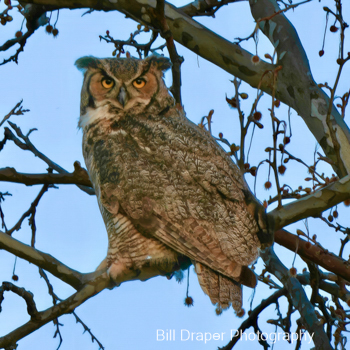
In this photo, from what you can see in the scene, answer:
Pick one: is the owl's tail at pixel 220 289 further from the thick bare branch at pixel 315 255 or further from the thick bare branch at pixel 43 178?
the thick bare branch at pixel 43 178

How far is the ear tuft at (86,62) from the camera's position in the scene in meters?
3.01

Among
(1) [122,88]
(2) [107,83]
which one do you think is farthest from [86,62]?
(1) [122,88]

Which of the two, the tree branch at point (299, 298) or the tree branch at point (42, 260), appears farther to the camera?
the tree branch at point (299, 298)

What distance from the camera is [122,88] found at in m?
2.79

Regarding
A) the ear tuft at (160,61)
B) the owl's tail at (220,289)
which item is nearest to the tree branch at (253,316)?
the owl's tail at (220,289)

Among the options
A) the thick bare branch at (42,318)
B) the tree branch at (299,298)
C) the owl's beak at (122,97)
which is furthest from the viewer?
the owl's beak at (122,97)

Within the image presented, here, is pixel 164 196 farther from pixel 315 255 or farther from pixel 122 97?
pixel 315 255

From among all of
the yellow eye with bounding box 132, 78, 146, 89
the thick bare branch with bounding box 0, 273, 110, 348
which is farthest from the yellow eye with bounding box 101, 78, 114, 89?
the thick bare branch with bounding box 0, 273, 110, 348

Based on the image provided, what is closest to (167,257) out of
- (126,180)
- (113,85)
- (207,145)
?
(126,180)

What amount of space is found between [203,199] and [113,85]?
0.93 metres

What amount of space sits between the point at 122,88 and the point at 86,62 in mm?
456

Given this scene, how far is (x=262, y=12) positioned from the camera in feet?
11.1

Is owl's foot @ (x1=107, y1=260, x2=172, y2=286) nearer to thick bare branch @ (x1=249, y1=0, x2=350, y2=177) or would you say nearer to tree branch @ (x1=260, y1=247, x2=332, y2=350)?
tree branch @ (x1=260, y1=247, x2=332, y2=350)

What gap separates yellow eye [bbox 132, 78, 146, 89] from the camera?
112 inches
